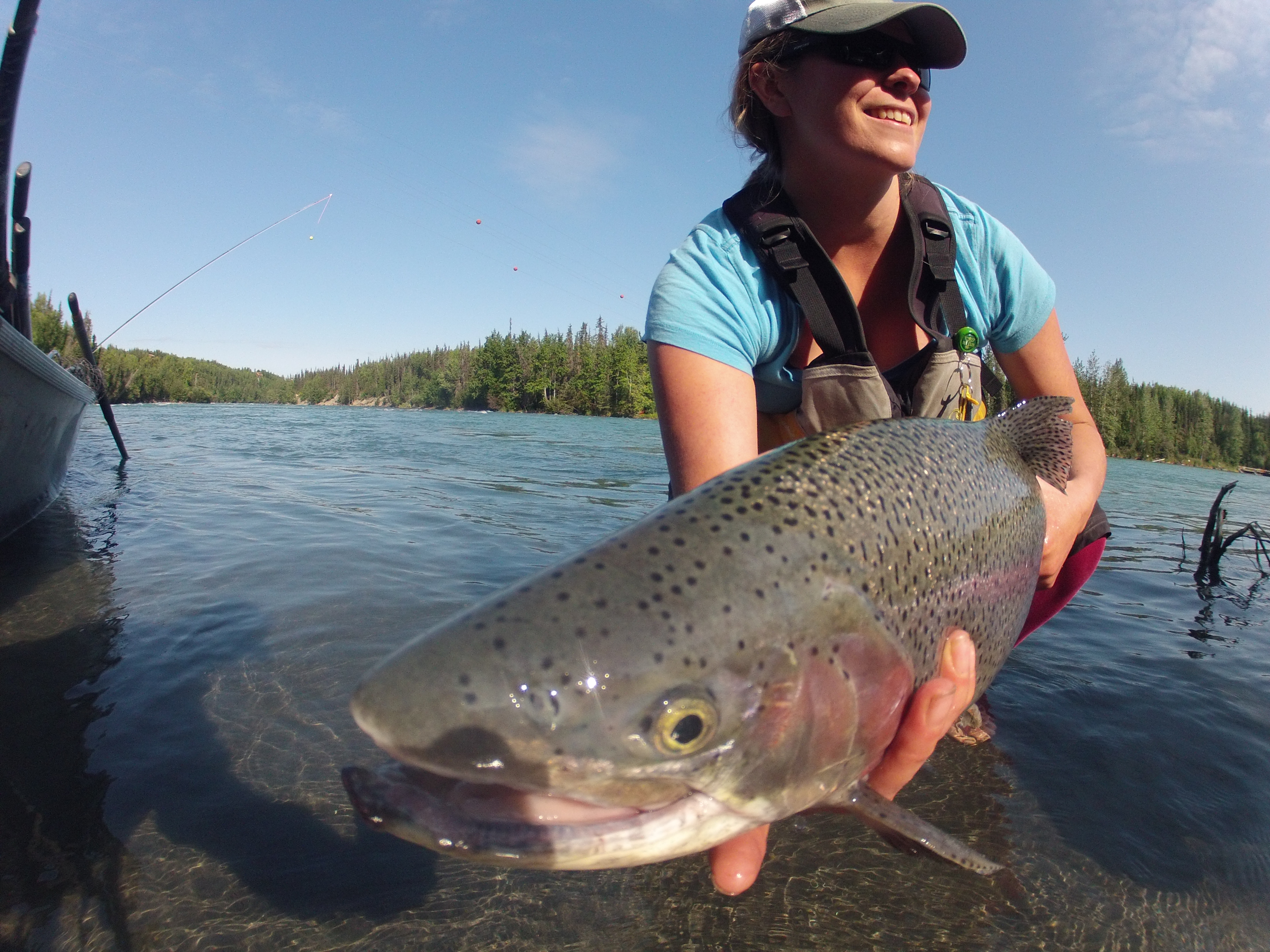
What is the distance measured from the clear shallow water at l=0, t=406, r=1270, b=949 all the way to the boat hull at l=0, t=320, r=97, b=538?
0.68 m

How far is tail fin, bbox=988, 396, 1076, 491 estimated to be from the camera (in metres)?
2.49

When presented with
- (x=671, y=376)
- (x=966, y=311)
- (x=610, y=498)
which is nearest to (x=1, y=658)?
(x=671, y=376)

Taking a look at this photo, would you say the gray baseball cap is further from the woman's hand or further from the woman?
the woman's hand

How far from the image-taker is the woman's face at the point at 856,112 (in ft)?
8.20

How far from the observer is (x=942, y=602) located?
71.7 inches

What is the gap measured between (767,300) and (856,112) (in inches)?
28.2

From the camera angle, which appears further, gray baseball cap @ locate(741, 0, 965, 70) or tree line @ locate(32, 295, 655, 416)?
tree line @ locate(32, 295, 655, 416)

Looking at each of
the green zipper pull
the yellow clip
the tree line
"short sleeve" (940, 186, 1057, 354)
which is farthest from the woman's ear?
the tree line

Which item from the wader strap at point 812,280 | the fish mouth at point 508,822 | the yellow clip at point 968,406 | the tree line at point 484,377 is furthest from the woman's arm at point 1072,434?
the tree line at point 484,377

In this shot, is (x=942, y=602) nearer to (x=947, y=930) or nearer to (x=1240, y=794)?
(x=947, y=930)

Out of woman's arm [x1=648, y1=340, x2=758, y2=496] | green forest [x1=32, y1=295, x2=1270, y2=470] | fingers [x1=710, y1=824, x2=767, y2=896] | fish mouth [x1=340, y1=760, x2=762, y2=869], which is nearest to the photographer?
fish mouth [x1=340, y1=760, x2=762, y2=869]

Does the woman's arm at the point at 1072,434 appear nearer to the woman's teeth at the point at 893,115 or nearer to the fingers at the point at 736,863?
the woman's teeth at the point at 893,115

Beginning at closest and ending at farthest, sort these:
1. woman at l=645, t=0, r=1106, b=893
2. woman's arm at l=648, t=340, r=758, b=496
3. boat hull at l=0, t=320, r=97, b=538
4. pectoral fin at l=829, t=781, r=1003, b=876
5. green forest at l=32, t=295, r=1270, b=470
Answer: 1. pectoral fin at l=829, t=781, r=1003, b=876
2. woman's arm at l=648, t=340, r=758, b=496
3. woman at l=645, t=0, r=1106, b=893
4. boat hull at l=0, t=320, r=97, b=538
5. green forest at l=32, t=295, r=1270, b=470

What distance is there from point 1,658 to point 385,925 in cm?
401
